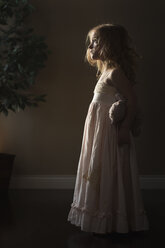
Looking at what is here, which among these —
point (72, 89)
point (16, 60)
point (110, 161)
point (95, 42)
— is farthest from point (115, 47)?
point (72, 89)

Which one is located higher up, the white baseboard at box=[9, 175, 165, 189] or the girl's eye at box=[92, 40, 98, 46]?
the girl's eye at box=[92, 40, 98, 46]

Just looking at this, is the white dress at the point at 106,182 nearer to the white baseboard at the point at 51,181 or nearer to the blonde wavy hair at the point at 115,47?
the blonde wavy hair at the point at 115,47

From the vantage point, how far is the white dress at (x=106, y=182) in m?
1.86

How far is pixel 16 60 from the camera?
2799 mm

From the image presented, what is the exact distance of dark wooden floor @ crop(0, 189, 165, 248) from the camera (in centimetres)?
180

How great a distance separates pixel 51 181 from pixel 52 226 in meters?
1.20

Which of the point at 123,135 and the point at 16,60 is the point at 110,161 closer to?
the point at 123,135

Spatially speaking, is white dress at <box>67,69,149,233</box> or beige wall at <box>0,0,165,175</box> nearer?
white dress at <box>67,69,149,233</box>

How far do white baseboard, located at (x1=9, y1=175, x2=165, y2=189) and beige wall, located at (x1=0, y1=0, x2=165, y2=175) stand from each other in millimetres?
55

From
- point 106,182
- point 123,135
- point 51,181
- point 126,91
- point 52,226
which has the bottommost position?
point 51,181

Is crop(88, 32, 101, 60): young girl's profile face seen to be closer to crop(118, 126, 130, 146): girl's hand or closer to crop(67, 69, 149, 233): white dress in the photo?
crop(67, 69, 149, 233): white dress

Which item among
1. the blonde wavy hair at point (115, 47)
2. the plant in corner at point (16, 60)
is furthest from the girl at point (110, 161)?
the plant in corner at point (16, 60)

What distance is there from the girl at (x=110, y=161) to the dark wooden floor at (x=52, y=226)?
69 millimetres

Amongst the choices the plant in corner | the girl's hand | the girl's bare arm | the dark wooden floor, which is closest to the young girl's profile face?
the girl's bare arm
